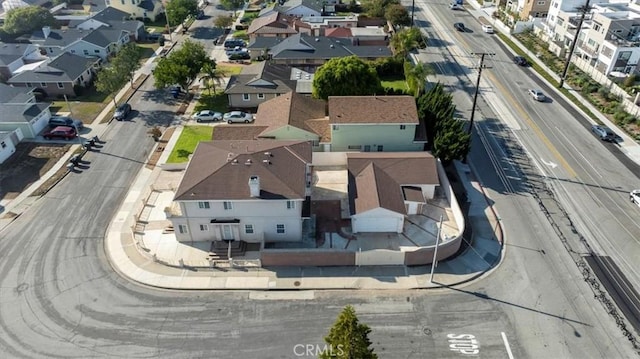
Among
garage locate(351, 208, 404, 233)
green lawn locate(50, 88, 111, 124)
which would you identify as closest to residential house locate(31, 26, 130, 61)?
green lawn locate(50, 88, 111, 124)

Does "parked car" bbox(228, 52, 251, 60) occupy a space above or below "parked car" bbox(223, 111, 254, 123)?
above

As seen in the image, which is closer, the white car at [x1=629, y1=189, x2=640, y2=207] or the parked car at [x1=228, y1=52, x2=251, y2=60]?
the white car at [x1=629, y1=189, x2=640, y2=207]

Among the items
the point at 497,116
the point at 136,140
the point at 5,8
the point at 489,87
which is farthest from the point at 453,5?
the point at 5,8

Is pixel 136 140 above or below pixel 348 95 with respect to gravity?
below

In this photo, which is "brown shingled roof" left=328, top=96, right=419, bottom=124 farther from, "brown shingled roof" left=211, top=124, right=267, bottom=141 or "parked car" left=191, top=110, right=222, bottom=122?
"parked car" left=191, top=110, right=222, bottom=122

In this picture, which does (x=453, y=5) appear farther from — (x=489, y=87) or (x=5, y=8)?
(x=5, y=8)

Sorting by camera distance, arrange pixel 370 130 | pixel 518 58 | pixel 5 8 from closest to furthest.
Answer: pixel 370 130 → pixel 518 58 → pixel 5 8

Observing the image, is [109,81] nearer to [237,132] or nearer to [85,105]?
[85,105]

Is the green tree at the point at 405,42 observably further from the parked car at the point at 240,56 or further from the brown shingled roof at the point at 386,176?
the brown shingled roof at the point at 386,176
